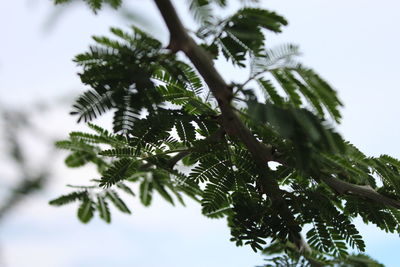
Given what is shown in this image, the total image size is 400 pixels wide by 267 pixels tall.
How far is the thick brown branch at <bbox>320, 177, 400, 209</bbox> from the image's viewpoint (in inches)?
110

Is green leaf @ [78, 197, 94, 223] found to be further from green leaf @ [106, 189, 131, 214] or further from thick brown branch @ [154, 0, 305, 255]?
thick brown branch @ [154, 0, 305, 255]

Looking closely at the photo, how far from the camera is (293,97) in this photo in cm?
228

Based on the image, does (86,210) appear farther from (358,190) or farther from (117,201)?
(358,190)

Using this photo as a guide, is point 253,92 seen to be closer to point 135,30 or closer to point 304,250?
point 135,30

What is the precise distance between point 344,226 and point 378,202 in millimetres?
244

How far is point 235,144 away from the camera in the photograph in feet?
9.36

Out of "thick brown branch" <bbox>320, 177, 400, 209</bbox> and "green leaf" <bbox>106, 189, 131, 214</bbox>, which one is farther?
"green leaf" <bbox>106, 189, 131, 214</bbox>

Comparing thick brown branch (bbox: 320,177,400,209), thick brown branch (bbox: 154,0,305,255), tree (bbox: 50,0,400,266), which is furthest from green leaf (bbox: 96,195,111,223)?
thick brown branch (bbox: 320,177,400,209)

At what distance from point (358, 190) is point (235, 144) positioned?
2.41 feet

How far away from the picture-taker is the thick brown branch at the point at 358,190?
9.16 ft

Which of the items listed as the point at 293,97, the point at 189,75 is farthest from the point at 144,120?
the point at 293,97

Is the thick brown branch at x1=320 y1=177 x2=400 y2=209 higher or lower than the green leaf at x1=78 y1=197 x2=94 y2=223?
lower

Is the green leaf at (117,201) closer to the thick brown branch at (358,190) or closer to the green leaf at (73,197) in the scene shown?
the green leaf at (73,197)

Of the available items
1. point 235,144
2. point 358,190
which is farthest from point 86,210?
point 358,190
